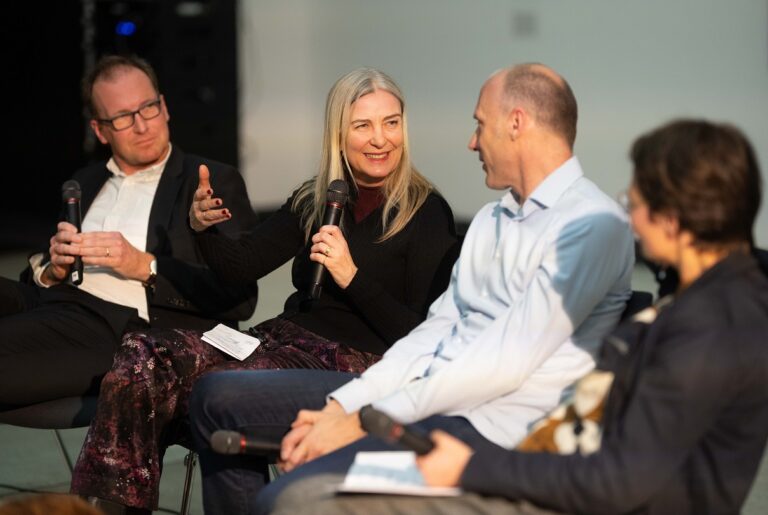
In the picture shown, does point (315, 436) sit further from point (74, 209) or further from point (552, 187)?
point (74, 209)

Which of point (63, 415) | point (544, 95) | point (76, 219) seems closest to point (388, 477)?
point (544, 95)

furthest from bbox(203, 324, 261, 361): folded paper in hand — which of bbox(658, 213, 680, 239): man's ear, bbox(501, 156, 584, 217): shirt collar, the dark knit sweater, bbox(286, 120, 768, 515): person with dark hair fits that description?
bbox(658, 213, 680, 239): man's ear

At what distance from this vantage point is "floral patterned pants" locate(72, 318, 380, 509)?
99.6 inches

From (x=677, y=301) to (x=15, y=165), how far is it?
891 cm

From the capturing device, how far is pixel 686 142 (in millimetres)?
1524

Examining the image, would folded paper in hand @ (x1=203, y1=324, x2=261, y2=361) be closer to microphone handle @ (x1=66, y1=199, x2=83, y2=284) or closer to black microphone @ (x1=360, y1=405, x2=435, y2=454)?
microphone handle @ (x1=66, y1=199, x2=83, y2=284)

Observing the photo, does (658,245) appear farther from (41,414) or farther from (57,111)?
(57,111)

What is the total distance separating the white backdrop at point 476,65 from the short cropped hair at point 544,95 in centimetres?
331

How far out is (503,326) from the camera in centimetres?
204

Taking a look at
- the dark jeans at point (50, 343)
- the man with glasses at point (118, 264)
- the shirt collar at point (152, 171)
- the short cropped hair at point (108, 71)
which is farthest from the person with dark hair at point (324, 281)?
the short cropped hair at point (108, 71)

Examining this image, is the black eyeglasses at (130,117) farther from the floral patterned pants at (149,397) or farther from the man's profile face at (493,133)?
the man's profile face at (493,133)

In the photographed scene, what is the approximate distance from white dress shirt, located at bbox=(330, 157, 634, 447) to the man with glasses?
0.98 m

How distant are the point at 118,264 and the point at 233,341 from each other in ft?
1.64

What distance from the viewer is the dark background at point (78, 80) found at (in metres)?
9.16
